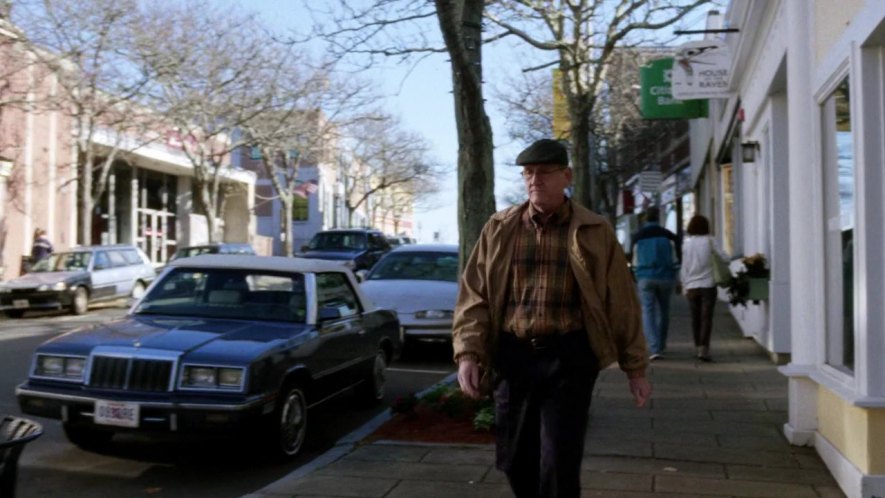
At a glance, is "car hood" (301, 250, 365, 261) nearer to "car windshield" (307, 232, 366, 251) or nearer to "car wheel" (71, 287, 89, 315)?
"car windshield" (307, 232, 366, 251)

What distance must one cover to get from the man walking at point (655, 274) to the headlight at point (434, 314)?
8.30ft

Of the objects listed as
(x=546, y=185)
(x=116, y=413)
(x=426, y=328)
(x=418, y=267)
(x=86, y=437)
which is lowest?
(x=86, y=437)

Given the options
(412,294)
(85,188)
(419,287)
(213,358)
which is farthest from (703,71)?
(85,188)

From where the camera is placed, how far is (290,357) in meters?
7.21

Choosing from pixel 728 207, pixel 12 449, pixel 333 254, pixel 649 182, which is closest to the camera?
pixel 12 449

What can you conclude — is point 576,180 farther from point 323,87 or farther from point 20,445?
point 20,445

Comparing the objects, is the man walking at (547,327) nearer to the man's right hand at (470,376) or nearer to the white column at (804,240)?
the man's right hand at (470,376)

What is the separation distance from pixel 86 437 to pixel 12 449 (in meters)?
4.15

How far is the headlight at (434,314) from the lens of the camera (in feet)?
41.7

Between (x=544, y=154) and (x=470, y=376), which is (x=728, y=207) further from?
(x=470, y=376)

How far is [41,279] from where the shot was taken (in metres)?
20.2

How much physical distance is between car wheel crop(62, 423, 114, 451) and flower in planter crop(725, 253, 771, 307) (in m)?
7.80

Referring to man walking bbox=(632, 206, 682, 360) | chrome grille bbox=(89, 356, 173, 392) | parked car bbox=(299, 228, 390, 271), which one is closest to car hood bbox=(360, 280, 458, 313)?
man walking bbox=(632, 206, 682, 360)

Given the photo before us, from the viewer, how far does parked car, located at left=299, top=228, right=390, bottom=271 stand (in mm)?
27312
